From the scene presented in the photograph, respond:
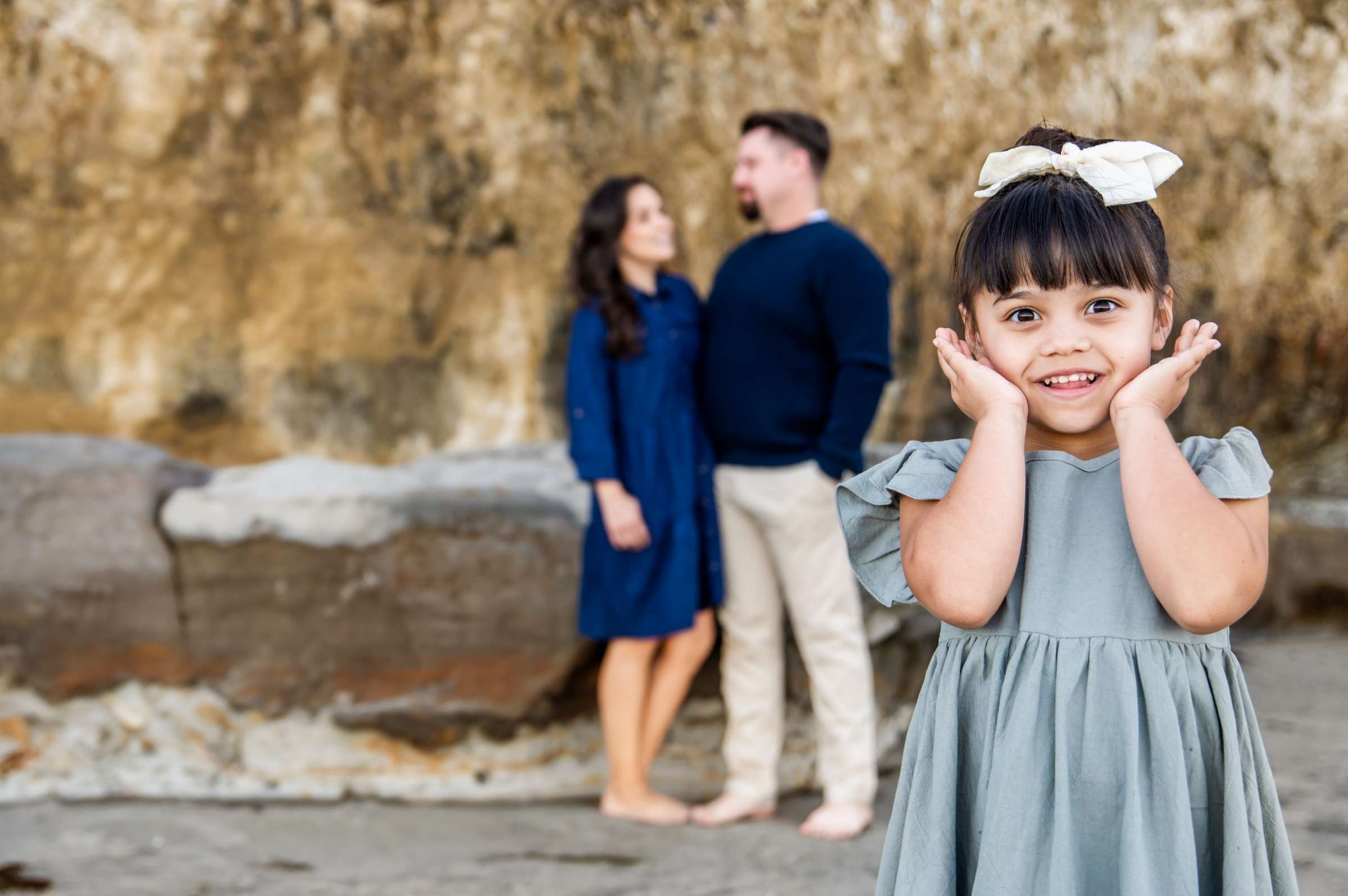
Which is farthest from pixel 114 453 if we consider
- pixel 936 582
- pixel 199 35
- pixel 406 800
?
pixel 936 582

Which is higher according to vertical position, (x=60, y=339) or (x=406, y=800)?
(x=60, y=339)

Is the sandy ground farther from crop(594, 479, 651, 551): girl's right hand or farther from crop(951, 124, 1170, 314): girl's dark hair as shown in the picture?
crop(951, 124, 1170, 314): girl's dark hair

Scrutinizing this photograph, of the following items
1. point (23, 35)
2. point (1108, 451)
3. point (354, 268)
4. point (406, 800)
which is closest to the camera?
point (1108, 451)

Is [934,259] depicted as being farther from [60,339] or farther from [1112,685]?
[1112,685]

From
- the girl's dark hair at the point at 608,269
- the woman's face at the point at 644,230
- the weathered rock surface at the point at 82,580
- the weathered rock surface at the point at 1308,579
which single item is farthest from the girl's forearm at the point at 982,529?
the weathered rock surface at the point at 1308,579

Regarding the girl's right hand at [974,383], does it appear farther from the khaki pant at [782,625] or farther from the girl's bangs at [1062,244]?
the khaki pant at [782,625]

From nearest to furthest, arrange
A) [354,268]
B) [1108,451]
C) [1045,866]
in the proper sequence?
[1045,866]
[1108,451]
[354,268]

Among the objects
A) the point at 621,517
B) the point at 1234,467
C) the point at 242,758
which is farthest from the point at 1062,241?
the point at 242,758

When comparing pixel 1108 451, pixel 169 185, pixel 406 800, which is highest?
pixel 169 185

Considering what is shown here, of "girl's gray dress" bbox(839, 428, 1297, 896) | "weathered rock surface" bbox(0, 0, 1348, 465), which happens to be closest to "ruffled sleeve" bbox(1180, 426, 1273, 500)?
"girl's gray dress" bbox(839, 428, 1297, 896)

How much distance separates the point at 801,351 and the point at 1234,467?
169cm

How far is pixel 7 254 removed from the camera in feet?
13.7

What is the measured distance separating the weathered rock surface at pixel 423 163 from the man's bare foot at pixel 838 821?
2.02m

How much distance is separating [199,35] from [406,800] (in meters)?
2.70
